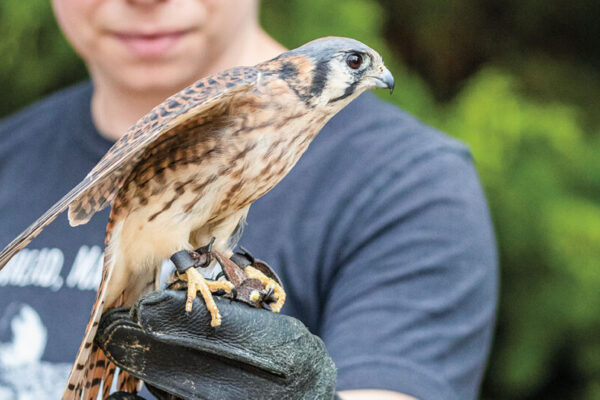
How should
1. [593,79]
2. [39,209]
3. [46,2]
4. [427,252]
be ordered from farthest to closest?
[593,79], [46,2], [39,209], [427,252]

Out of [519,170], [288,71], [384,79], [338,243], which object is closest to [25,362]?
[338,243]

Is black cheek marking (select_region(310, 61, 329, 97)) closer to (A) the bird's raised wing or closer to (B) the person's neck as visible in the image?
(A) the bird's raised wing

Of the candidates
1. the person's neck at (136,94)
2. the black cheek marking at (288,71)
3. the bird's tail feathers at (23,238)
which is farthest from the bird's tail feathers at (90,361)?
the person's neck at (136,94)

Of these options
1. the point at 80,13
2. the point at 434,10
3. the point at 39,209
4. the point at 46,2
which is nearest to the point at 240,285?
the point at 80,13

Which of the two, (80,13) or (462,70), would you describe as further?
(462,70)

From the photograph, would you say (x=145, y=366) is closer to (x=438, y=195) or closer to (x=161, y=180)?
(x=161, y=180)

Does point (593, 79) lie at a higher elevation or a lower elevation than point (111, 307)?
lower

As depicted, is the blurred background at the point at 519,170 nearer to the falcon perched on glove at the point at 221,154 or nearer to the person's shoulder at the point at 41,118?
the person's shoulder at the point at 41,118

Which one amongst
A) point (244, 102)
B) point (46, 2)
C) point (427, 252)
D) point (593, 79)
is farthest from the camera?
point (593, 79)
